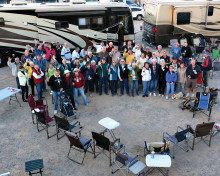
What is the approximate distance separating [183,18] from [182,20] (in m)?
0.13

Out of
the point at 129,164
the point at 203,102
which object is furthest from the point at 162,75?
the point at 129,164

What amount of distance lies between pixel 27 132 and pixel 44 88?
3.24 metres

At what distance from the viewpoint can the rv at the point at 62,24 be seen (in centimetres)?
1341

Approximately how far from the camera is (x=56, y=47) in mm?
13070

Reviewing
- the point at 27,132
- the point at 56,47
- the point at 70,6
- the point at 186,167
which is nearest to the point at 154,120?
the point at 186,167

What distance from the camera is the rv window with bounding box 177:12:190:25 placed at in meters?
15.5

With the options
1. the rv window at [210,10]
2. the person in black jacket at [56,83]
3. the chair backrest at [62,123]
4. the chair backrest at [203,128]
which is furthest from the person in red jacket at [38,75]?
the rv window at [210,10]

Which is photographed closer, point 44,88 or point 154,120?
point 154,120

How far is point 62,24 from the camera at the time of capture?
1372cm

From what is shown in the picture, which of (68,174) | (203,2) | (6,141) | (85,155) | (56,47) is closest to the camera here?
(68,174)

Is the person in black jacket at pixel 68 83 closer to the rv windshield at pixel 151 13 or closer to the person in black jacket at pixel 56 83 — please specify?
the person in black jacket at pixel 56 83

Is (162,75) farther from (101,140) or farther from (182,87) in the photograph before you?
(101,140)

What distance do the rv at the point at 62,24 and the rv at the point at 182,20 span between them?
2401 mm

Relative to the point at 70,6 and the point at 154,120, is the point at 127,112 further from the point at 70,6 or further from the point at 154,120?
the point at 70,6
